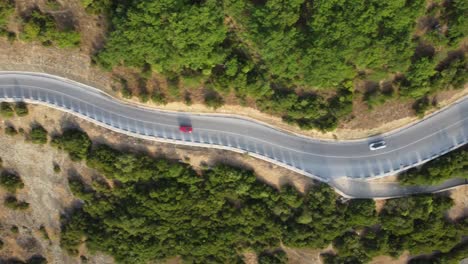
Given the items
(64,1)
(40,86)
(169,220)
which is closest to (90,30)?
(64,1)

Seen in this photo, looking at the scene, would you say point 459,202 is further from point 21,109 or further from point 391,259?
point 21,109

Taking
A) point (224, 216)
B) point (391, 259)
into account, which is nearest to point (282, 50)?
point (224, 216)

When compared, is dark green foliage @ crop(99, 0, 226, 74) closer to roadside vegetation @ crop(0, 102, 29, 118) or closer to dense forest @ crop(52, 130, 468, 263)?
dense forest @ crop(52, 130, 468, 263)

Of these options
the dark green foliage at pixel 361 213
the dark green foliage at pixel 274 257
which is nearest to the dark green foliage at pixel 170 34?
the dark green foliage at pixel 361 213

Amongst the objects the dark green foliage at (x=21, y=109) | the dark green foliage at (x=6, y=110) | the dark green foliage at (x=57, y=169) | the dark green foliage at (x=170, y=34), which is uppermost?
the dark green foliage at (x=170, y=34)

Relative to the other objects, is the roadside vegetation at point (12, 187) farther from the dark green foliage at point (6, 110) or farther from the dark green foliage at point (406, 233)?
the dark green foliage at point (406, 233)

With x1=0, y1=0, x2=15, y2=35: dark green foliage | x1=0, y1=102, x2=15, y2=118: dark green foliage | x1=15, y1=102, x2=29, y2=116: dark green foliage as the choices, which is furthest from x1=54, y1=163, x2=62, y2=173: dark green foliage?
x1=0, y1=0, x2=15, y2=35: dark green foliage

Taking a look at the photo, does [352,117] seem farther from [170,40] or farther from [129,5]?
[129,5]
